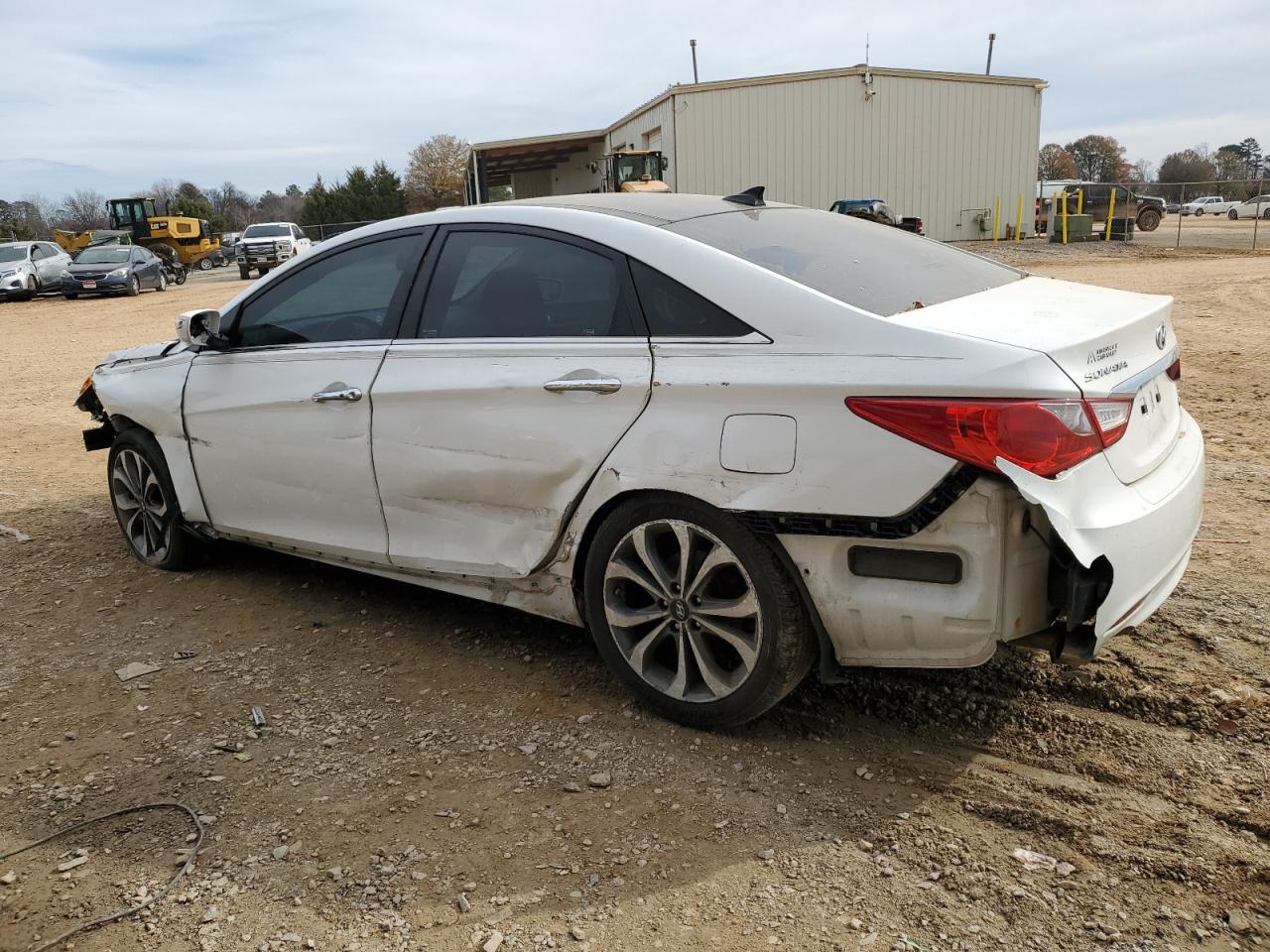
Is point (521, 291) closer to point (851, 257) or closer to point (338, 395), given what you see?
point (338, 395)

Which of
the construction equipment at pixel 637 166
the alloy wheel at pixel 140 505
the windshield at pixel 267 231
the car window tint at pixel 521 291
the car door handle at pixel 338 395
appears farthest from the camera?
the windshield at pixel 267 231

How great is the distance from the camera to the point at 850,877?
2520 millimetres

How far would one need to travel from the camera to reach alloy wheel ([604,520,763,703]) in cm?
299

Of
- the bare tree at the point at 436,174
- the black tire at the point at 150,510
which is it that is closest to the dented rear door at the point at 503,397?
the black tire at the point at 150,510

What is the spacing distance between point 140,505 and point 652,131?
1254 inches

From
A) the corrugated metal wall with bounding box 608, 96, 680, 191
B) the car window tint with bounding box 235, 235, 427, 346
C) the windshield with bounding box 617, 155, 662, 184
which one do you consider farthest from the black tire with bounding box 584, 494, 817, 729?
the corrugated metal wall with bounding box 608, 96, 680, 191

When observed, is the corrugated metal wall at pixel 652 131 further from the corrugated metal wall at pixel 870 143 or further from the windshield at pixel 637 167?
the windshield at pixel 637 167

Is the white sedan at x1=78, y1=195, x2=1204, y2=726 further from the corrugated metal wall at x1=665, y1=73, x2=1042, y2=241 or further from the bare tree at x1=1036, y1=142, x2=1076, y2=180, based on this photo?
the bare tree at x1=1036, y1=142, x2=1076, y2=180

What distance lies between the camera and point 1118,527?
2631mm

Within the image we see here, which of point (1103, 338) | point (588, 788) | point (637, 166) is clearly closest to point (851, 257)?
point (1103, 338)

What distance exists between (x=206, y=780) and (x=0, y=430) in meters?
7.64

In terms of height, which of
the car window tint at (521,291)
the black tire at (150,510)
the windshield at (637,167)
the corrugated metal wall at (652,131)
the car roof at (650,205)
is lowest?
the black tire at (150,510)

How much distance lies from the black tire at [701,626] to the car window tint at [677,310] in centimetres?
49

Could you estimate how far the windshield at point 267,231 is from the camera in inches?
1399
